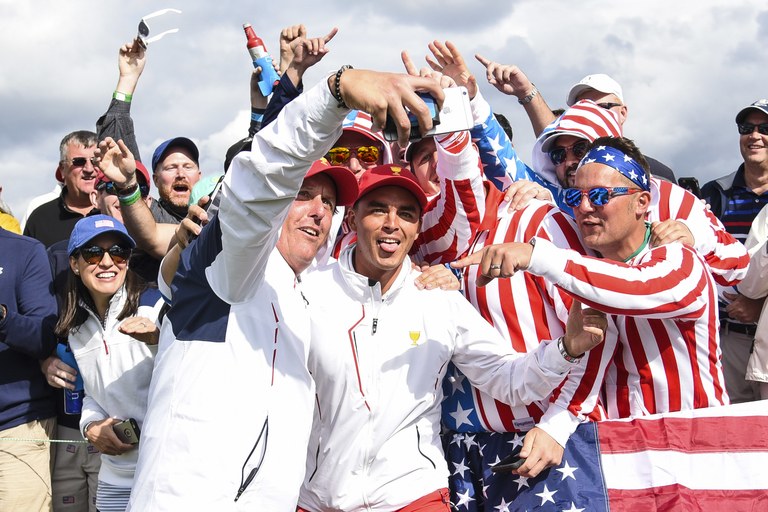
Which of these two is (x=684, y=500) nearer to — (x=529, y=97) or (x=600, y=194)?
(x=600, y=194)

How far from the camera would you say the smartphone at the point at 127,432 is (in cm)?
465

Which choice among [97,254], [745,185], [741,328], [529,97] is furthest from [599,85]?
[97,254]

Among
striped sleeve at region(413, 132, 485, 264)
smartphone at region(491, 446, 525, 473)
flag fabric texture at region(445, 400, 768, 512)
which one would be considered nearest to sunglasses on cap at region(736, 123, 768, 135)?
flag fabric texture at region(445, 400, 768, 512)

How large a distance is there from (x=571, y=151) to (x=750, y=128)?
1664mm

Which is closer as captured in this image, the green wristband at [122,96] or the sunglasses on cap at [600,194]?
the sunglasses on cap at [600,194]

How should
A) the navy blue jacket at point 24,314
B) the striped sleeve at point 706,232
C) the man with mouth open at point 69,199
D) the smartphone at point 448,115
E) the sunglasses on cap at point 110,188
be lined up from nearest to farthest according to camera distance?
the smartphone at point 448,115, the striped sleeve at point 706,232, the sunglasses on cap at point 110,188, the navy blue jacket at point 24,314, the man with mouth open at point 69,199

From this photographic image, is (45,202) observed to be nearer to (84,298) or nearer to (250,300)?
(84,298)

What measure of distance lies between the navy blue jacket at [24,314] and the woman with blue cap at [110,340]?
541 millimetres

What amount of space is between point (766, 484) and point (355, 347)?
89.5 inches

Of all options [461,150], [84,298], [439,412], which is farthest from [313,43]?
[439,412]

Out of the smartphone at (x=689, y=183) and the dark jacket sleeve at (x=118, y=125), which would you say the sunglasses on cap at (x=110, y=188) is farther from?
the smartphone at (x=689, y=183)

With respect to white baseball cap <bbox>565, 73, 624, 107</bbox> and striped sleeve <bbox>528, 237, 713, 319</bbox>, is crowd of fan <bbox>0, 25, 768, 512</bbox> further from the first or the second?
white baseball cap <bbox>565, 73, 624, 107</bbox>

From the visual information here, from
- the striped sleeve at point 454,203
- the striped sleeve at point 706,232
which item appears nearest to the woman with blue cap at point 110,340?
the striped sleeve at point 454,203

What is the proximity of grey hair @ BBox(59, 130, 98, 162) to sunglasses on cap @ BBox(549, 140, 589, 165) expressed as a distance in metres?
4.03
